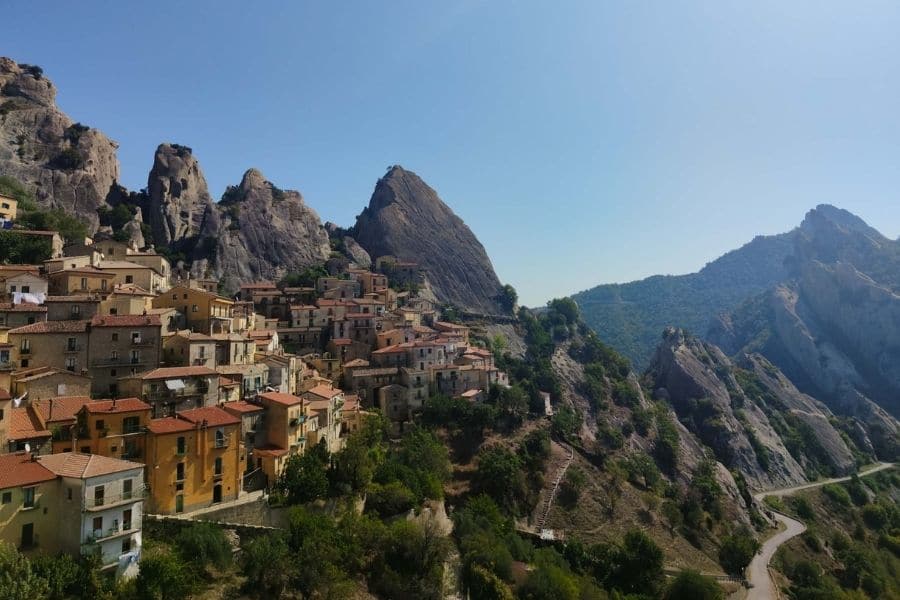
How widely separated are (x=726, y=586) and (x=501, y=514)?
83.8 ft

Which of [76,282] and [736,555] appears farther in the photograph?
[736,555]

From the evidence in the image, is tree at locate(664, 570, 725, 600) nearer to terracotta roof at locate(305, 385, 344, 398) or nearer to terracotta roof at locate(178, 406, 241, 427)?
terracotta roof at locate(305, 385, 344, 398)

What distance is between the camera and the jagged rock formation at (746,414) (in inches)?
4026

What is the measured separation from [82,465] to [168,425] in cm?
588

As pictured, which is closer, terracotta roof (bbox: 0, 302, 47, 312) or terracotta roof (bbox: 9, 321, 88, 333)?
terracotta roof (bbox: 9, 321, 88, 333)

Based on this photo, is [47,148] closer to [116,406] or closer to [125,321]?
[125,321]

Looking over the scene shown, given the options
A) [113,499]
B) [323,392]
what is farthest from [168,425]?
[323,392]

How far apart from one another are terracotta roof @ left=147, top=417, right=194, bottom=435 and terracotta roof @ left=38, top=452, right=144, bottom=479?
4120 mm

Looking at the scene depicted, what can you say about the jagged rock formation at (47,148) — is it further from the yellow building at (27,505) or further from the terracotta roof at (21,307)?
the yellow building at (27,505)

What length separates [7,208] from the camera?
5606 cm

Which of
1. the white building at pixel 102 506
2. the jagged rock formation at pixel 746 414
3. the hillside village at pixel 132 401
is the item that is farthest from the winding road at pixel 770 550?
the white building at pixel 102 506

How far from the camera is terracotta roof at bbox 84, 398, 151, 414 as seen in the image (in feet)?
97.2

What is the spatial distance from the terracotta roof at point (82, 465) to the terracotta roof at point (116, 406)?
4026mm

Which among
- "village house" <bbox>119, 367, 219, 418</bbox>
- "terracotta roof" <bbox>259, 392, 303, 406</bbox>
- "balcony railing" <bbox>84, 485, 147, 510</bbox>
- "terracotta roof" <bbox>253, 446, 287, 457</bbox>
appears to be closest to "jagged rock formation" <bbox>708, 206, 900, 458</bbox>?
"terracotta roof" <bbox>259, 392, 303, 406</bbox>
